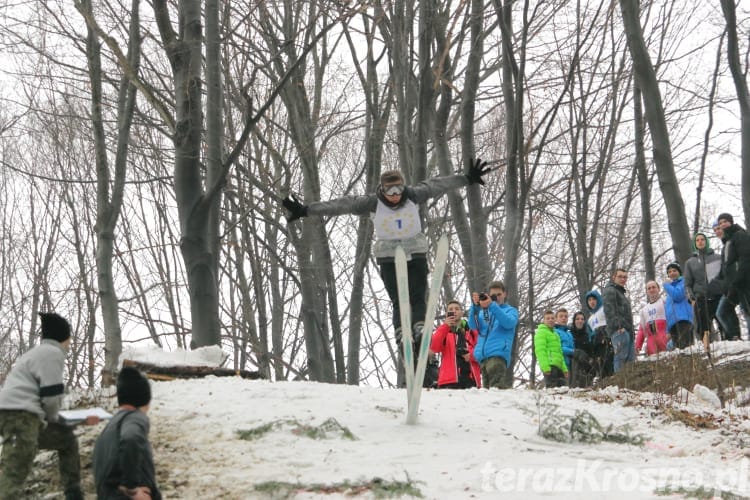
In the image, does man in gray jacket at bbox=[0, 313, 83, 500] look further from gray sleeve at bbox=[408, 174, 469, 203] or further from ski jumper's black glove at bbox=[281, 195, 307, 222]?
gray sleeve at bbox=[408, 174, 469, 203]

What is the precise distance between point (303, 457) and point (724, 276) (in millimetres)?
7600

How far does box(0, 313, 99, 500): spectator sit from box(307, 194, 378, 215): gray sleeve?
3.41 meters

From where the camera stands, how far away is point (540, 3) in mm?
13828

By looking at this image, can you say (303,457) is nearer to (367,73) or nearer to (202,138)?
(202,138)

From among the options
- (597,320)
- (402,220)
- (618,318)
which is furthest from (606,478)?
(597,320)

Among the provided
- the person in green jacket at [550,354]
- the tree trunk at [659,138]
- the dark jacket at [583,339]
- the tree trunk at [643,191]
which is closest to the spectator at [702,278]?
the tree trunk at [659,138]

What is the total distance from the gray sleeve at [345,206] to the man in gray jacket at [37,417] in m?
3.41

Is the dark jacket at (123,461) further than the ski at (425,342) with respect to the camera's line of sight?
No

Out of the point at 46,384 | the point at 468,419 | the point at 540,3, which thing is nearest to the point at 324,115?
the point at 540,3

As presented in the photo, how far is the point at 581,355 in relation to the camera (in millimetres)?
11711

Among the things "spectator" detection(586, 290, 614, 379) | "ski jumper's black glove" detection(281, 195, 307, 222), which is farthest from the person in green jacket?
"ski jumper's black glove" detection(281, 195, 307, 222)

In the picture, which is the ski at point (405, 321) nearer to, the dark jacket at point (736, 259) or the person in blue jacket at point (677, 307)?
the dark jacket at point (736, 259)

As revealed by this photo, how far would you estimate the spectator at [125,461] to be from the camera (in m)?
4.30

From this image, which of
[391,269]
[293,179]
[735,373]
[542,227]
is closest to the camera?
[391,269]
